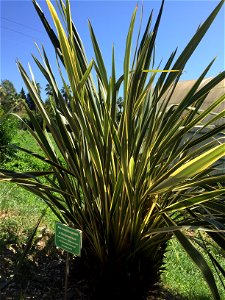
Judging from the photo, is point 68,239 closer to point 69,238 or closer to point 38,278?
point 69,238

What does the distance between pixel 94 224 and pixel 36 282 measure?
0.70m

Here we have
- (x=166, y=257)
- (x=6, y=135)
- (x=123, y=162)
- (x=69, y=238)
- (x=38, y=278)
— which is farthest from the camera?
(x=6, y=135)

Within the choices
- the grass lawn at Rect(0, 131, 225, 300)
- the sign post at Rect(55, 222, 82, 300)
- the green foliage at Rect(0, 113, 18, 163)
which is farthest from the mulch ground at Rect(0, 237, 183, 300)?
the green foliage at Rect(0, 113, 18, 163)

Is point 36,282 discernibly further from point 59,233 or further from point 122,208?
point 122,208

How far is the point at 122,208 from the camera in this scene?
77.5 inches

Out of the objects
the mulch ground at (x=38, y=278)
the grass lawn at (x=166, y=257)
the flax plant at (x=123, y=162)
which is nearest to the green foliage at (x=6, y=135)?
the grass lawn at (x=166, y=257)

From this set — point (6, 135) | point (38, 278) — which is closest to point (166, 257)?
point (38, 278)

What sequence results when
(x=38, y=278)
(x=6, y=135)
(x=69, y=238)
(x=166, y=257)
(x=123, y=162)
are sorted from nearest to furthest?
(x=123, y=162) < (x=69, y=238) < (x=38, y=278) < (x=166, y=257) < (x=6, y=135)

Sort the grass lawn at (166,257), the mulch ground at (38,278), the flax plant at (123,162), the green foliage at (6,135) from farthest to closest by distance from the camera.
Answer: the green foliage at (6,135) → the grass lawn at (166,257) → the mulch ground at (38,278) → the flax plant at (123,162)

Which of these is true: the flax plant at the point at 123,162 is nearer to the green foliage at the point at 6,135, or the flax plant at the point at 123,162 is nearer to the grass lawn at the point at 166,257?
the grass lawn at the point at 166,257

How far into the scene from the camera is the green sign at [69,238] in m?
1.91

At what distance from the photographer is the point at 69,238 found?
6.44ft

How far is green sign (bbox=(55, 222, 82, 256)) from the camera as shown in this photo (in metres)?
1.91

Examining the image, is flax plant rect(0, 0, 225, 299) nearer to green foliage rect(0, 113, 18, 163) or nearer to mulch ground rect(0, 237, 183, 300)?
mulch ground rect(0, 237, 183, 300)
